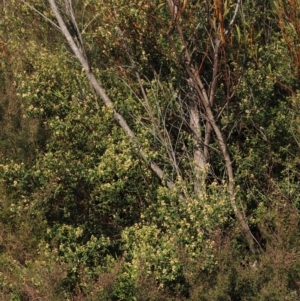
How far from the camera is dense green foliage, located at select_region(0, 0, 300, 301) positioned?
868 centimetres

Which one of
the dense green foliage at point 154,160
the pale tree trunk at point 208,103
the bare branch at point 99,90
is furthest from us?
the bare branch at point 99,90

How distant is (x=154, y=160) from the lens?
32.5ft

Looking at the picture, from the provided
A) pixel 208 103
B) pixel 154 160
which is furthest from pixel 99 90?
pixel 208 103

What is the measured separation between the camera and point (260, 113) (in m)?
10.7

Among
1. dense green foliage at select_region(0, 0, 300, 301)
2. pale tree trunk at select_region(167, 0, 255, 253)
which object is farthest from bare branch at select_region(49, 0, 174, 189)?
pale tree trunk at select_region(167, 0, 255, 253)

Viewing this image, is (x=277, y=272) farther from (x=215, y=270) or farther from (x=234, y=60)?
(x=234, y=60)

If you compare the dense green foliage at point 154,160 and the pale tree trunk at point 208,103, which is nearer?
the dense green foliage at point 154,160

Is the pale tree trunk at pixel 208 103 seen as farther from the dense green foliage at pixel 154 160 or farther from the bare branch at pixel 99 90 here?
the bare branch at pixel 99 90

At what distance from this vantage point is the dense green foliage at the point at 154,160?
28.5 feet

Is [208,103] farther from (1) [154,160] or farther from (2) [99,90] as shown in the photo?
(2) [99,90]

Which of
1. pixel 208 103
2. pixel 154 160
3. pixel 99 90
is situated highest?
pixel 99 90

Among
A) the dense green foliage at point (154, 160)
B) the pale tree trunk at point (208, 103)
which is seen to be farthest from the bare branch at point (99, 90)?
the pale tree trunk at point (208, 103)

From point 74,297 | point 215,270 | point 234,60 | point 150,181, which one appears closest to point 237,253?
point 215,270

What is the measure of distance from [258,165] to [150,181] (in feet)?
6.77
